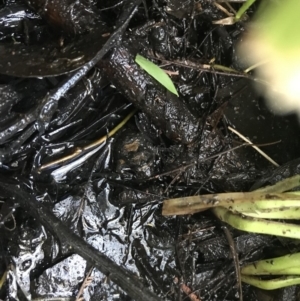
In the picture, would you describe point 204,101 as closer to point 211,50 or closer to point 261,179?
point 211,50

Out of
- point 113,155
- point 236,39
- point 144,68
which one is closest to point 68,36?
point 144,68

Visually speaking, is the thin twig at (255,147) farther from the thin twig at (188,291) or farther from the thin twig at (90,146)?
the thin twig at (188,291)

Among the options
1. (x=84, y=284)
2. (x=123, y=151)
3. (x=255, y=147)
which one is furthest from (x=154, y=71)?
(x=84, y=284)

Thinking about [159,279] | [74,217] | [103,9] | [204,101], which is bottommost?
[159,279]

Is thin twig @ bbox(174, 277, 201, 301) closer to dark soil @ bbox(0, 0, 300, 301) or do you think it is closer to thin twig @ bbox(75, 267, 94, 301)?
dark soil @ bbox(0, 0, 300, 301)

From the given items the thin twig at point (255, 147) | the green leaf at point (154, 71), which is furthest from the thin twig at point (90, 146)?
the thin twig at point (255, 147)

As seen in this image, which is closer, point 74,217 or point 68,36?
point 68,36

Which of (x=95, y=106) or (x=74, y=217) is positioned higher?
(x=95, y=106)
